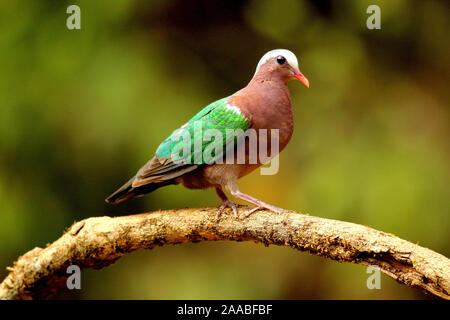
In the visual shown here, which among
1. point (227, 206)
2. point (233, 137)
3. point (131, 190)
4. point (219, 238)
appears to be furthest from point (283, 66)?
point (131, 190)

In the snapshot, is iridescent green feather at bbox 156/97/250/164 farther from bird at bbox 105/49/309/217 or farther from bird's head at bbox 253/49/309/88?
bird's head at bbox 253/49/309/88

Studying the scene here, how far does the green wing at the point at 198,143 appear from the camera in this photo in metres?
2.66

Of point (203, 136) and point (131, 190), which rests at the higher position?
point (203, 136)

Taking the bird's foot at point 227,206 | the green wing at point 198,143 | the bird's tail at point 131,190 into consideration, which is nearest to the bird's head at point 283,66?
the green wing at point 198,143

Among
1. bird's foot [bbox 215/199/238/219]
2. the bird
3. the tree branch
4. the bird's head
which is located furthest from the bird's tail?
the bird's head

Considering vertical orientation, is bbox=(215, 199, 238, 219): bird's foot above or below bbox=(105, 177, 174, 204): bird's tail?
below

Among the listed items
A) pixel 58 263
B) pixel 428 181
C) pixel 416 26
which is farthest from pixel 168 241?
pixel 416 26

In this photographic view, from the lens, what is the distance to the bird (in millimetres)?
2652

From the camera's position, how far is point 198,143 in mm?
2730

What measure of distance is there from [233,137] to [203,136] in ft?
0.57

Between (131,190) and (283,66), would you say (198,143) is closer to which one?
(131,190)

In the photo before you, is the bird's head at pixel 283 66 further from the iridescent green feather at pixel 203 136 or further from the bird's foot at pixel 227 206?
the bird's foot at pixel 227 206

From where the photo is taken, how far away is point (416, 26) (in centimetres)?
451

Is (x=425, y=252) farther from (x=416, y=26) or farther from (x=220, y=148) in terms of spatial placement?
(x=416, y=26)
